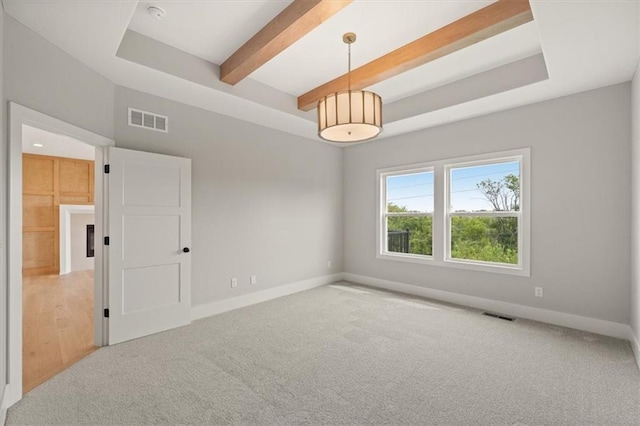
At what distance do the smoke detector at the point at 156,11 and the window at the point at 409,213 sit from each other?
12.9 feet

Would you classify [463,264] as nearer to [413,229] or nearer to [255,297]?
[413,229]

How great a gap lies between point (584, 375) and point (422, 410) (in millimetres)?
1516

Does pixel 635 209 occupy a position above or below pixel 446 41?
below

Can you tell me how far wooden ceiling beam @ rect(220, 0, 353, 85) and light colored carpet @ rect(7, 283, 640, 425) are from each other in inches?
112

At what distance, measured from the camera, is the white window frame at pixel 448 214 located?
3832 mm

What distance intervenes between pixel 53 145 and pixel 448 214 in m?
7.60

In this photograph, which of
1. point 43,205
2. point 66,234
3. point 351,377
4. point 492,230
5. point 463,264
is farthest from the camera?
point 66,234

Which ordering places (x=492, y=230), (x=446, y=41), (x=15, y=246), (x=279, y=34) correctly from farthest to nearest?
1. (x=492, y=230)
2. (x=446, y=41)
3. (x=279, y=34)
4. (x=15, y=246)

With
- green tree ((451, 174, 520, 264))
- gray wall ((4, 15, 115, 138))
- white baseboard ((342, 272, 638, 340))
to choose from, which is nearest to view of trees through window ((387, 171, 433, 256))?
green tree ((451, 174, 520, 264))

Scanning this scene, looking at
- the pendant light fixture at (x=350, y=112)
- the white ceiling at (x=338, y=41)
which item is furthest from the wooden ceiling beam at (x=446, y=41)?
the pendant light fixture at (x=350, y=112)

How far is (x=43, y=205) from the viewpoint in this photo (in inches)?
264

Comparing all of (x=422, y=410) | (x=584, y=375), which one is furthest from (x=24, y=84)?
(x=584, y=375)

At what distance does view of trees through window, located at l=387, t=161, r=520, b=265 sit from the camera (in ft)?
13.4

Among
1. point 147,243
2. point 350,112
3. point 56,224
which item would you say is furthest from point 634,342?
point 56,224
